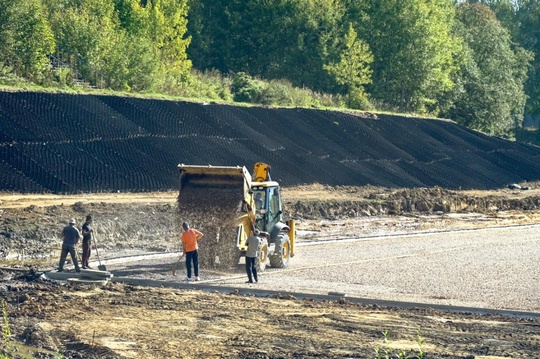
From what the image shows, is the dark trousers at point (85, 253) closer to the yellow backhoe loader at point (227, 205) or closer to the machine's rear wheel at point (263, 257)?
the yellow backhoe loader at point (227, 205)

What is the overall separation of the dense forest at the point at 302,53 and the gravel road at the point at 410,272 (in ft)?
76.3

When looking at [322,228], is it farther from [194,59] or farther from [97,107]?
[194,59]

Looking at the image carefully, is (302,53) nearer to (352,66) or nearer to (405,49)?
(352,66)

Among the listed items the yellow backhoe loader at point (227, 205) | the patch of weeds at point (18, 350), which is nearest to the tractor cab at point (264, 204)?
the yellow backhoe loader at point (227, 205)

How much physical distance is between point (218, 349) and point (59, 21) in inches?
1599

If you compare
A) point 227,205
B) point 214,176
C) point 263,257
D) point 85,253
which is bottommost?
point 263,257

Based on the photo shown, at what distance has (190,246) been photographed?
23.1 m

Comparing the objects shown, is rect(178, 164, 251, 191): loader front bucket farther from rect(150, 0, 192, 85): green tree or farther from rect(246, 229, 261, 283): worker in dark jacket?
rect(150, 0, 192, 85): green tree

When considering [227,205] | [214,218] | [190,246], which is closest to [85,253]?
[190,246]

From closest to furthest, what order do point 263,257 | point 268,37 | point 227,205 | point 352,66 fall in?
point 227,205, point 263,257, point 352,66, point 268,37

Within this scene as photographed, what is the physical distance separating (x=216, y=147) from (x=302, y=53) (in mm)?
36410

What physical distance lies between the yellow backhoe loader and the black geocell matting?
920cm

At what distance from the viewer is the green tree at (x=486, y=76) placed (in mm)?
83750

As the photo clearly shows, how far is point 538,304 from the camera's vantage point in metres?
21.1
